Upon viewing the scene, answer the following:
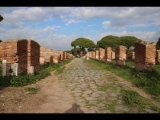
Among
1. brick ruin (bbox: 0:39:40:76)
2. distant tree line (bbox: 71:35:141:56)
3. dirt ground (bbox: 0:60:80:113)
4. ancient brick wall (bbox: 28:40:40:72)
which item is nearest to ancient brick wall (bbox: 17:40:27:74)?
brick ruin (bbox: 0:39:40:76)

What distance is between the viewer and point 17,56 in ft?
28.1

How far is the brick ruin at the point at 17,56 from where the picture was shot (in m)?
8.27

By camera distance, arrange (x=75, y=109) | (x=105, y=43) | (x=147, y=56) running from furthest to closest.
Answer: (x=105, y=43)
(x=147, y=56)
(x=75, y=109)

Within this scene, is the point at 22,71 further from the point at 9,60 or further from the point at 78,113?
the point at 78,113

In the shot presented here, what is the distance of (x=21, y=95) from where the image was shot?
17.4 feet

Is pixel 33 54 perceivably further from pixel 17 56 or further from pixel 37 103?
pixel 37 103

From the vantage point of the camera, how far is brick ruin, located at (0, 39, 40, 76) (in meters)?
8.27

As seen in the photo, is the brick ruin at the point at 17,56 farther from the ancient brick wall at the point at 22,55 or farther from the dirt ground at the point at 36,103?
the dirt ground at the point at 36,103

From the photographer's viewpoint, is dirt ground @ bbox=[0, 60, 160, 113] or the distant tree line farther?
the distant tree line

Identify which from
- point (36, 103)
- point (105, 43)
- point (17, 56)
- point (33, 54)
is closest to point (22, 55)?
point (17, 56)

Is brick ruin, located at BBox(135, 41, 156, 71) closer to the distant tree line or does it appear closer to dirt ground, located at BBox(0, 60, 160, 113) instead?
dirt ground, located at BBox(0, 60, 160, 113)

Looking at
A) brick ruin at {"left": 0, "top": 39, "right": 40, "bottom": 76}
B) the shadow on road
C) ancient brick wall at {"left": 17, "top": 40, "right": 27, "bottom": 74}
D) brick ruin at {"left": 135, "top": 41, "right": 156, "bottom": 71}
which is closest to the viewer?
the shadow on road
